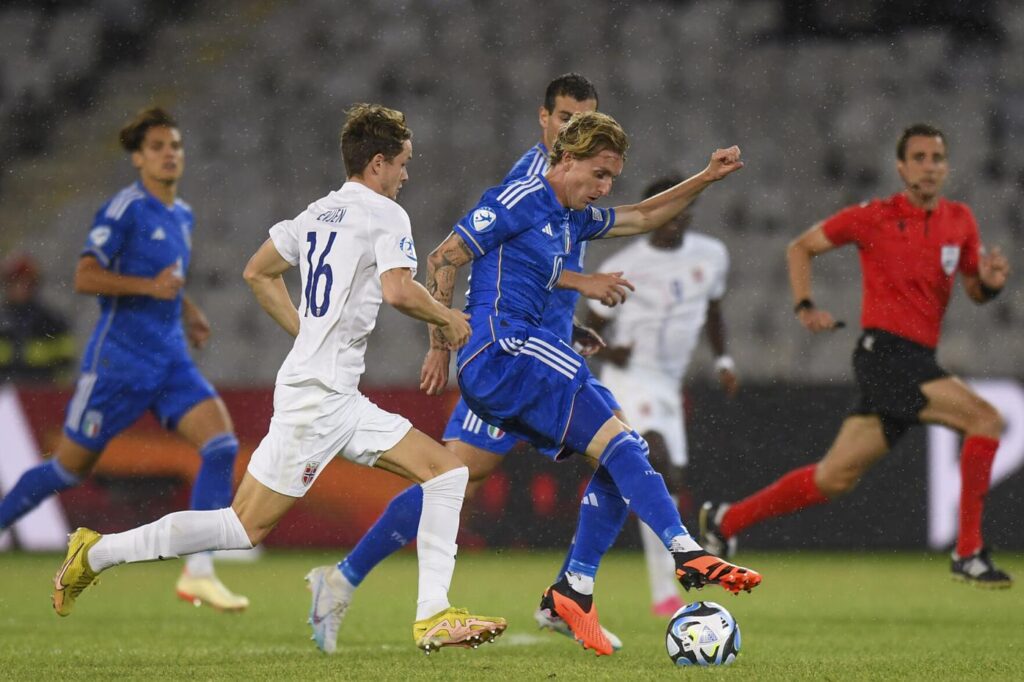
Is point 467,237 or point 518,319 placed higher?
point 467,237

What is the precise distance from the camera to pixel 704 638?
5.23m

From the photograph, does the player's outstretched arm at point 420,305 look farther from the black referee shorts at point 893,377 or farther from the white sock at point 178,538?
the black referee shorts at point 893,377

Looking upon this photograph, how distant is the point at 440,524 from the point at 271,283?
3.60 feet

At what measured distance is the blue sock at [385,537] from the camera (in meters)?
6.04

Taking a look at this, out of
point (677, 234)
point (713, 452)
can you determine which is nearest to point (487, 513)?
point (713, 452)

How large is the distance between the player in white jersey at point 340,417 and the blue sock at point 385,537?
600 millimetres

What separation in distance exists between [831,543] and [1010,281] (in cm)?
386

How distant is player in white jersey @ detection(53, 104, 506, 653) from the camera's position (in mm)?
5273

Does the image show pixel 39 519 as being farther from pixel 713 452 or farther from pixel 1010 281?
pixel 1010 281

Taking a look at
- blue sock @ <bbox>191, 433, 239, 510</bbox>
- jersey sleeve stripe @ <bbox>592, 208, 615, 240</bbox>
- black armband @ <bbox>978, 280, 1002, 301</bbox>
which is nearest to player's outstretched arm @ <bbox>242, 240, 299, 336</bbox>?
jersey sleeve stripe @ <bbox>592, 208, 615, 240</bbox>

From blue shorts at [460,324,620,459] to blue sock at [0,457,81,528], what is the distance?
2986 mm

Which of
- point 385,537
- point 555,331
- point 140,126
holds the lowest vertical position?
point 385,537

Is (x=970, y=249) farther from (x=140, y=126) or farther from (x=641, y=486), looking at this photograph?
(x=140, y=126)

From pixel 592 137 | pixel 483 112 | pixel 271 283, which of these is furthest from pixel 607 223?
pixel 483 112
